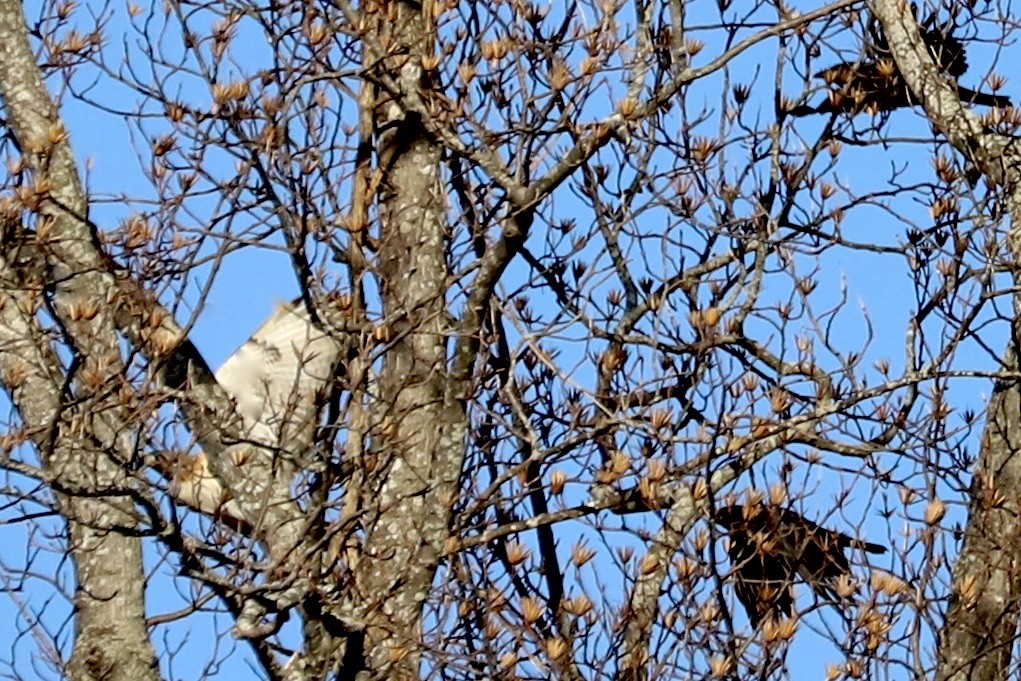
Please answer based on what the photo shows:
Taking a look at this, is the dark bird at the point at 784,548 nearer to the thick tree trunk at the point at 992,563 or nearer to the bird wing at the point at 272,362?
the thick tree trunk at the point at 992,563

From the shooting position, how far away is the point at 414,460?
651 centimetres

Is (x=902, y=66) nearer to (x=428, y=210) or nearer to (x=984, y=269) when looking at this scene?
(x=984, y=269)

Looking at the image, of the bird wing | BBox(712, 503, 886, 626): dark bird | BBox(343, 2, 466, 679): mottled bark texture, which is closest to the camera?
BBox(343, 2, 466, 679): mottled bark texture

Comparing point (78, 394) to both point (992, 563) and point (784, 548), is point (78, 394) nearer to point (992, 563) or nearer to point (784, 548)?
point (784, 548)

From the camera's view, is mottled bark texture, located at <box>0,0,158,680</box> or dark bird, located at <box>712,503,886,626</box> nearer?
mottled bark texture, located at <box>0,0,158,680</box>

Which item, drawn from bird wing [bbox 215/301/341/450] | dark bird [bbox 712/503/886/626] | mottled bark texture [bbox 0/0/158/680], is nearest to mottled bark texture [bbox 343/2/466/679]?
bird wing [bbox 215/301/341/450]

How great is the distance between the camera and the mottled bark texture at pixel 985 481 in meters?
6.73

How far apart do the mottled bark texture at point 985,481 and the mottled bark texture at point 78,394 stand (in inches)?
128

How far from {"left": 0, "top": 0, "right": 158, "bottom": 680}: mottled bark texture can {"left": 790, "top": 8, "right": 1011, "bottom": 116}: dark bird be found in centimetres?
372

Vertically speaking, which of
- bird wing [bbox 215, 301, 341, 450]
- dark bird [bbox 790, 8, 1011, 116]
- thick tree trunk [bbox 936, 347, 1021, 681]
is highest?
dark bird [bbox 790, 8, 1011, 116]

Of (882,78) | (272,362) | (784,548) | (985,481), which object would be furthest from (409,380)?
(882,78)

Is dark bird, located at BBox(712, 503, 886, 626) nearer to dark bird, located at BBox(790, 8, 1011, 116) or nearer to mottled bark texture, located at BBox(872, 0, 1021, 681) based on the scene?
mottled bark texture, located at BBox(872, 0, 1021, 681)

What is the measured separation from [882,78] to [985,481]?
2.23m

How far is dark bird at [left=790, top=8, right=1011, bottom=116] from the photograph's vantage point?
7.99m
